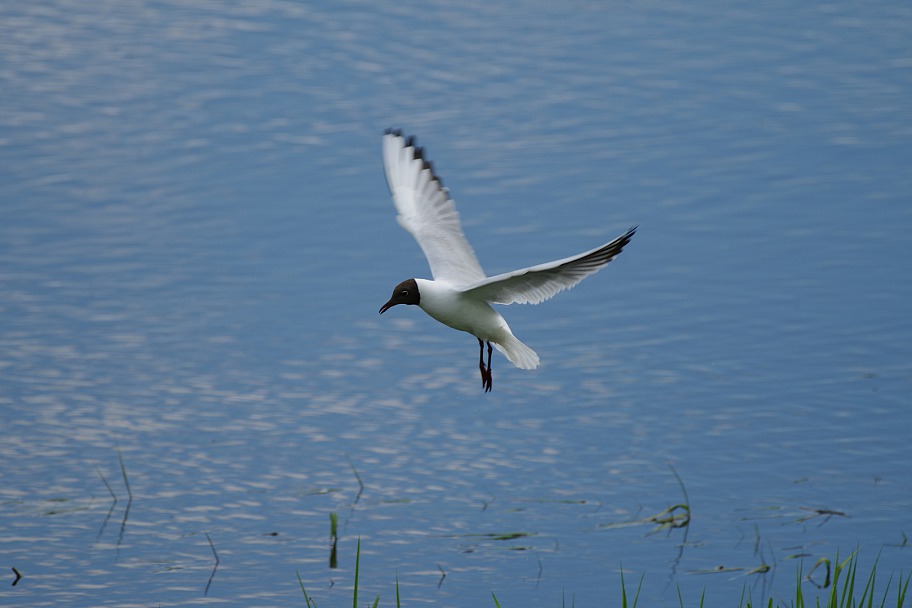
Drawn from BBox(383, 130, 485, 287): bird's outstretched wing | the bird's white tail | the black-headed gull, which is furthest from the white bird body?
BBox(383, 130, 485, 287): bird's outstretched wing

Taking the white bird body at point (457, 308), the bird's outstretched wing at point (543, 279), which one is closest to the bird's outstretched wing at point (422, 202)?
the white bird body at point (457, 308)

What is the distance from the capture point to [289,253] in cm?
1197

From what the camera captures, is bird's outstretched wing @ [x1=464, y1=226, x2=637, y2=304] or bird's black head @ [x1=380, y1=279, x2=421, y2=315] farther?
bird's black head @ [x1=380, y1=279, x2=421, y2=315]

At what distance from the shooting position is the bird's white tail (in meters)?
7.68

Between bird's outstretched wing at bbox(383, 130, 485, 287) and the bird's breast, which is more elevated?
bird's outstretched wing at bbox(383, 130, 485, 287)

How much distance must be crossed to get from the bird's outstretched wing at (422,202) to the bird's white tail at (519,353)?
20.3 inches

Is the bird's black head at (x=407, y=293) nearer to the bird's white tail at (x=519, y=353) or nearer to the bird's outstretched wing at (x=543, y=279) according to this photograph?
the bird's outstretched wing at (x=543, y=279)

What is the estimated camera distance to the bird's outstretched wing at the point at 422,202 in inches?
318

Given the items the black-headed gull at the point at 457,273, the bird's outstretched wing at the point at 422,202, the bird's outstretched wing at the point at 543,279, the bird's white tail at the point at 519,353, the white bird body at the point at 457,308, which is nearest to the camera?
the bird's outstretched wing at the point at 543,279

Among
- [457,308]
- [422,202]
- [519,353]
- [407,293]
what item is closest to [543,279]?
[457,308]

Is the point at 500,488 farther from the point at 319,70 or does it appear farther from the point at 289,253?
the point at 319,70

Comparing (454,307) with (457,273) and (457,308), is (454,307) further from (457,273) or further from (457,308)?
(457,273)

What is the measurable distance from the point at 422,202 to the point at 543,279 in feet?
6.00

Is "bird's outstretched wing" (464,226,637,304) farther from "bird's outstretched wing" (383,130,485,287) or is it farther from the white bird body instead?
"bird's outstretched wing" (383,130,485,287)
